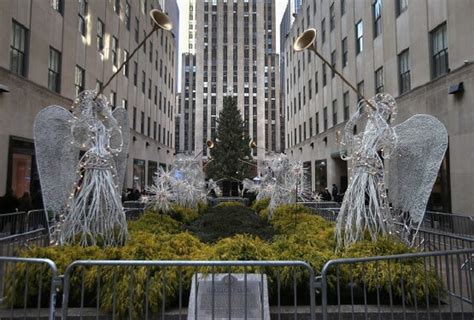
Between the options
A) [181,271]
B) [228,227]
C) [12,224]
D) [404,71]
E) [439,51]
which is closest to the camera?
[181,271]

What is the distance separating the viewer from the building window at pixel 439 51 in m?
15.4

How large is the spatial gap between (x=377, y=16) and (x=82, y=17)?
1801cm

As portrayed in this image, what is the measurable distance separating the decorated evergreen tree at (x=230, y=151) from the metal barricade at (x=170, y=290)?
83.9 ft

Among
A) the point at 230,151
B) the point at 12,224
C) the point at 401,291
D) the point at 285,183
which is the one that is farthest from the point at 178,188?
the point at 230,151

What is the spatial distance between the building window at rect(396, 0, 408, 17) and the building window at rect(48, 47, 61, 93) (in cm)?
1806

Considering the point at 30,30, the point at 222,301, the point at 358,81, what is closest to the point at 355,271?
the point at 222,301

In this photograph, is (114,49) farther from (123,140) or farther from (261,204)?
(123,140)

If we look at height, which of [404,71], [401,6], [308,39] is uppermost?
[401,6]

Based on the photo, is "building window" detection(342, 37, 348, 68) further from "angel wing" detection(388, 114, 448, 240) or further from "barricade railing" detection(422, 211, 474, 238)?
"angel wing" detection(388, 114, 448, 240)

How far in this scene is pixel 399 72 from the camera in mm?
19625

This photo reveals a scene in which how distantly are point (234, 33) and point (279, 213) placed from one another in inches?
3451

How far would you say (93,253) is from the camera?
234 inches

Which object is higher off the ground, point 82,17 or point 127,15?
point 127,15

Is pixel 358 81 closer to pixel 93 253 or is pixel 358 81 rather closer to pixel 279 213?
pixel 279 213
